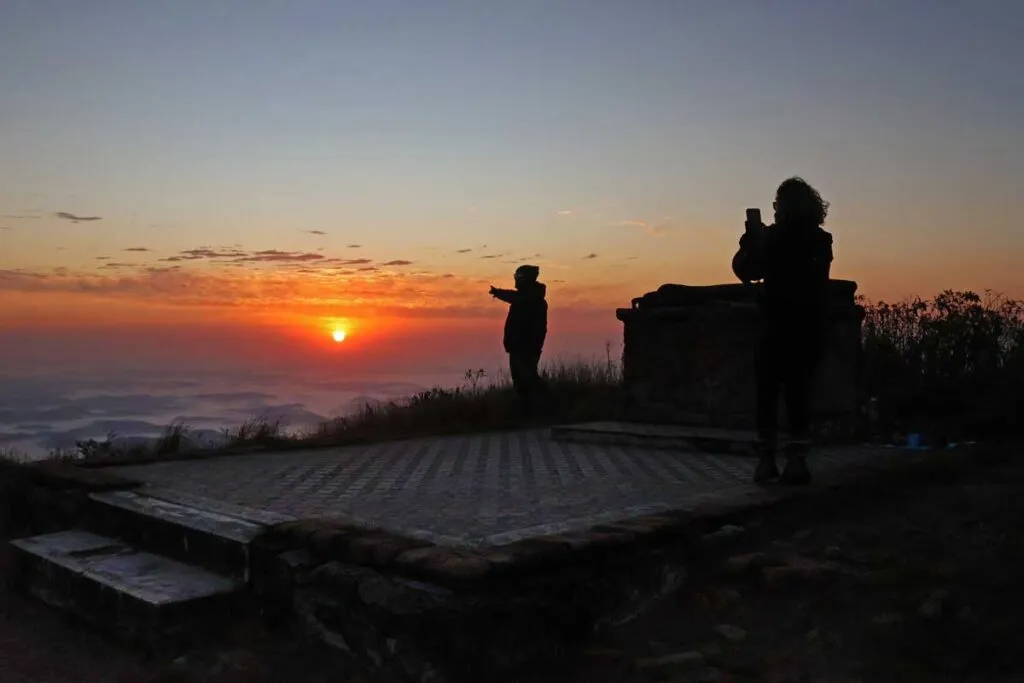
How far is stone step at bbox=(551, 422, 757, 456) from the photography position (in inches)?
324

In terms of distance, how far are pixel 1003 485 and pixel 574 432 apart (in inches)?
160

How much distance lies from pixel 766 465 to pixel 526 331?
610 centimetres

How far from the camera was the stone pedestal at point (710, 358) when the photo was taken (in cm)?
920

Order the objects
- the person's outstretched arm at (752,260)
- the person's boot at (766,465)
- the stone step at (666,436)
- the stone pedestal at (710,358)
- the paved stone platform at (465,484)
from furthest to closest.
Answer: the stone pedestal at (710,358), the stone step at (666,436), the person's boot at (766,465), the person's outstretched arm at (752,260), the paved stone platform at (465,484)

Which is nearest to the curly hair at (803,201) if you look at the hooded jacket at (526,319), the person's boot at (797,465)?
the person's boot at (797,465)

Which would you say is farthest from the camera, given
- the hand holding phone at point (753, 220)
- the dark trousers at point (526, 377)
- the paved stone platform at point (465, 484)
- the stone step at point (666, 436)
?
the dark trousers at point (526, 377)

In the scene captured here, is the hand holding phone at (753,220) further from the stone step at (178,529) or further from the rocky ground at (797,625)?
the stone step at (178,529)

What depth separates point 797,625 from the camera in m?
4.12

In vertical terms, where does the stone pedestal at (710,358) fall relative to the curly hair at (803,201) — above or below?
below

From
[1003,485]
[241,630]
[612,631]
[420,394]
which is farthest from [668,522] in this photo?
[420,394]

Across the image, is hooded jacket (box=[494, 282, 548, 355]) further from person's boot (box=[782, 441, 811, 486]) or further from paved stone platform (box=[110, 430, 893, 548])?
person's boot (box=[782, 441, 811, 486])

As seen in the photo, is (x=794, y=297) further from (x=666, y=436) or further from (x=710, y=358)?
(x=710, y=358)

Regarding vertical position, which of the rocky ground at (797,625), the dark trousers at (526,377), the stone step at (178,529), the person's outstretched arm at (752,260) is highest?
the person's outstretched arm at (752,260)

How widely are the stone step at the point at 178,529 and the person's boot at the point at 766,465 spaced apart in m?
3.24
